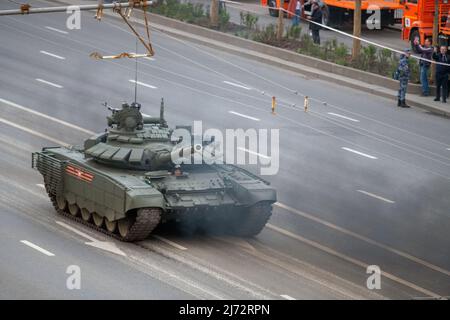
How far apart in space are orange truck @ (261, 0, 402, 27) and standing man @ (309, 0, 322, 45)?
1.91m

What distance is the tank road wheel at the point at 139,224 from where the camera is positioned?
2906 centimetres

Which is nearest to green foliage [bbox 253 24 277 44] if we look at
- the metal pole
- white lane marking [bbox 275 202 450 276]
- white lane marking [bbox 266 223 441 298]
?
the metal pole

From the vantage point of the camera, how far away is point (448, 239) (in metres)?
31.4

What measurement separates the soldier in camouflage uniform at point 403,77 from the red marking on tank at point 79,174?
15356mm

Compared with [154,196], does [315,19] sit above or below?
above

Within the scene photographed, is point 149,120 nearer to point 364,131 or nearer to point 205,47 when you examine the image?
point 364,131

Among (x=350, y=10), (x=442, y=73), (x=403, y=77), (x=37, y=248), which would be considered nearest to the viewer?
(x=37, y=248)

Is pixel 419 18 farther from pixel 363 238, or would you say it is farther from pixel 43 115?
pixel 363 238

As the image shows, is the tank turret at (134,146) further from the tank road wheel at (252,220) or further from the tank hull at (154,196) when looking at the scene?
the tank road wheel at (252,220)

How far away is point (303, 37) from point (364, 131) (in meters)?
10.8

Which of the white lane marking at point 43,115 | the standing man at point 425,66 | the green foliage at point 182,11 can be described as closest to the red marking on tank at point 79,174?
the white lane marking at point 43,115

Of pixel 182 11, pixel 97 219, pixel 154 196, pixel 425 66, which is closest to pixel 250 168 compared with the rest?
pixel 97 219

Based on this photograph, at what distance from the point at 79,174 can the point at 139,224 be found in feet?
9.03

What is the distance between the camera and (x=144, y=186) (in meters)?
29.6
